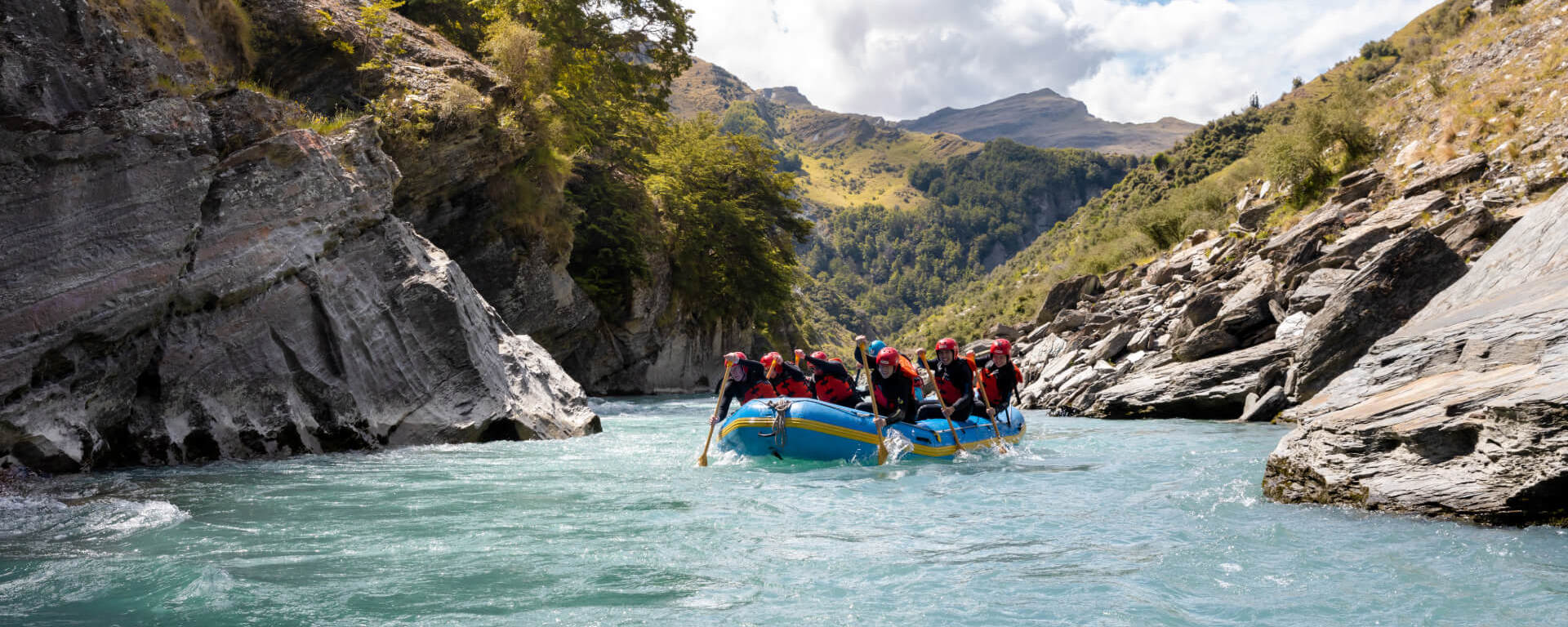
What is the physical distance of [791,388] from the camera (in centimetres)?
1320

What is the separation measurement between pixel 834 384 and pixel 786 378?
89 centimetres

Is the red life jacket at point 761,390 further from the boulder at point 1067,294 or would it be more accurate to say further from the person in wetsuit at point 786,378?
the boulder at point 1067,294

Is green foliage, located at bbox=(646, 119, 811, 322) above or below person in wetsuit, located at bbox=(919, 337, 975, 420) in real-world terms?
above

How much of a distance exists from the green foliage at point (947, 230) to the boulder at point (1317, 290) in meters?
147

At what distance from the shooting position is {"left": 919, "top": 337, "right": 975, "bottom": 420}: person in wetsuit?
12.1m

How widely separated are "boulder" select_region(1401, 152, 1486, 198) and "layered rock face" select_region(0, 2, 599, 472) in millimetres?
17110

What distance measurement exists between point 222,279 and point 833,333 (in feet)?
292

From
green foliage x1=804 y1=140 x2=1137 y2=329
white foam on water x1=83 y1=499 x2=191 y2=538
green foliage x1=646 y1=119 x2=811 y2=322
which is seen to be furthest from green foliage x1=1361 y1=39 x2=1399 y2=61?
green foliage x1=804 y1=140 x2=1137 y2=329

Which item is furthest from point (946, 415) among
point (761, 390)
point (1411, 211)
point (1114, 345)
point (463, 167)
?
point (463, 167)

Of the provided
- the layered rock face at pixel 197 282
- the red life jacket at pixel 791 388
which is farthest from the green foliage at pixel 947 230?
the layered rock face at pixel 197 282

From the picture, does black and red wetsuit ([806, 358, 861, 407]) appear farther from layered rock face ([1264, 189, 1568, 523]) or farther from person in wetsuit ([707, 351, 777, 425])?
layered rock face ([1264, 189, 1568, 523])

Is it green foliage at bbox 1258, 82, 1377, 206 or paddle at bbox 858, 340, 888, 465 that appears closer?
paddle at bbox 858, 340, 888, 465

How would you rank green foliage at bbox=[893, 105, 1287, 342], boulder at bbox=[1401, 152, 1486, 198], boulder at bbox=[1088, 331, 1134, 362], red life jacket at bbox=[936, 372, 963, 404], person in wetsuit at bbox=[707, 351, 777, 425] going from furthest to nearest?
green foliage at bbox=[893, 105, 1287, 342], boulder at bbox=[1088, 331, 1134, 362], boulder at bbox=[1401, 152, 1486, 198], person in wetsuit at bbox=[707, 351, 777, 425], red life jacket at bbox=[936, 372, 963, 404]

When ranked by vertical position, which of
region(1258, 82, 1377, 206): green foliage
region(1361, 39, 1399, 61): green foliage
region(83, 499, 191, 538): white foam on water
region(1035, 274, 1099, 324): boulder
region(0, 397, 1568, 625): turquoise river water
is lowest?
region(0, 397, 1568, 625): turquoise river water
